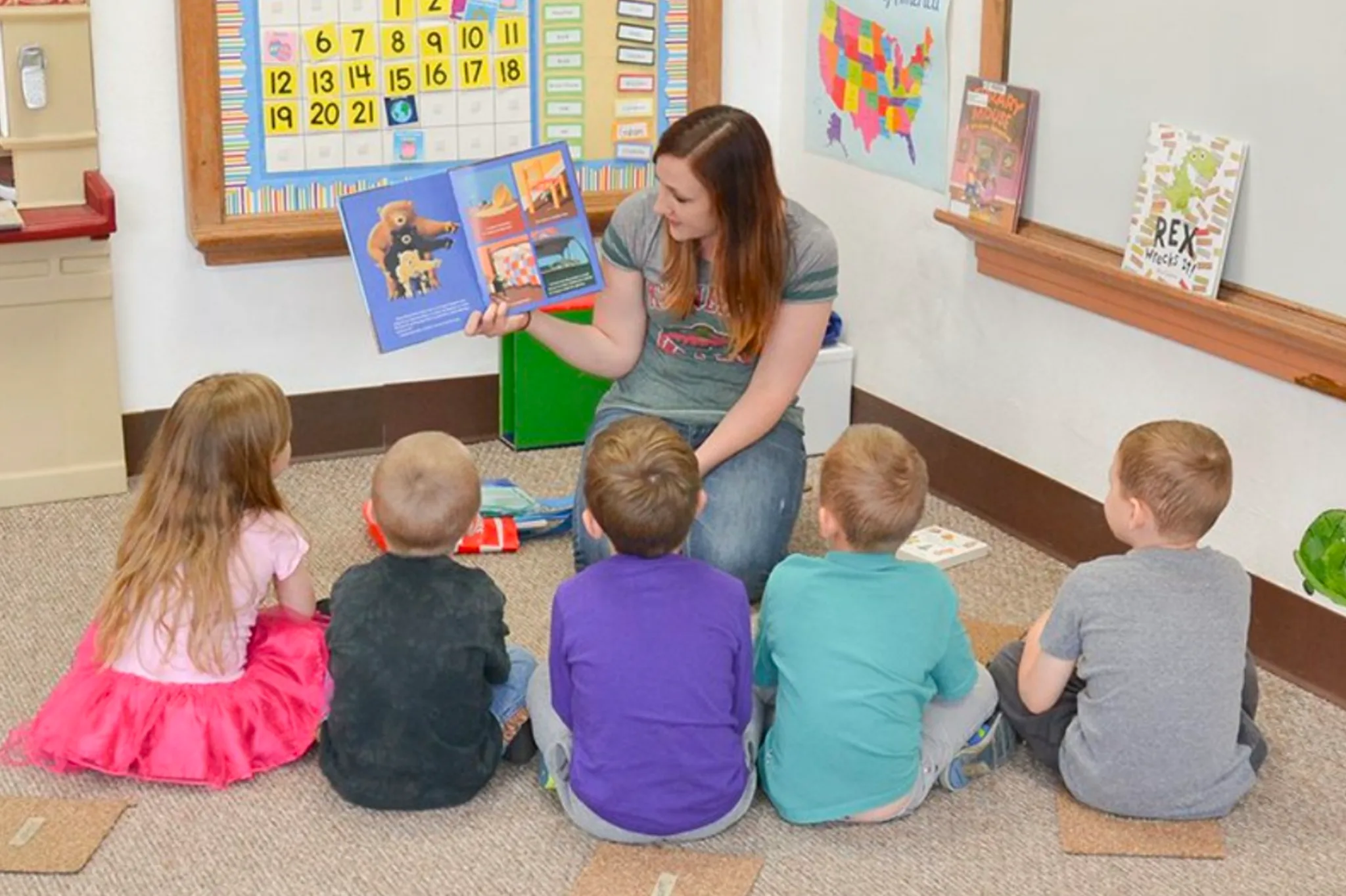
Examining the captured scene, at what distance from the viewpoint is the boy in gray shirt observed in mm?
2521

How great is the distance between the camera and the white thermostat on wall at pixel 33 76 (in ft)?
11.3

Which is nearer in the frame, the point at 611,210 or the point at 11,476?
the point at 11,476

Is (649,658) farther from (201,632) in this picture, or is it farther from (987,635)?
(987,635)

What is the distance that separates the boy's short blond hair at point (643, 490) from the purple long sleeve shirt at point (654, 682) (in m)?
0.04

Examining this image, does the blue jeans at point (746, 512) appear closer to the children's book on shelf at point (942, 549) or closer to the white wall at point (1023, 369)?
the children's book on shelf at point (942, 549)

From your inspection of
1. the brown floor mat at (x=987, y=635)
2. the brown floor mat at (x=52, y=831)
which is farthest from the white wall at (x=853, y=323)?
the brown floor mat at (x=52, y=831)

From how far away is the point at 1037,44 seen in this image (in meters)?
3.35

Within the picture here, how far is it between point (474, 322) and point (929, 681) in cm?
100

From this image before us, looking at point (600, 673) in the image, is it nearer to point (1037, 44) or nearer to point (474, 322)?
point (474, 322)

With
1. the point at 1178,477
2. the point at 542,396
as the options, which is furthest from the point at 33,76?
the point at 1178,477

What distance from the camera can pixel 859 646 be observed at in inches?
98.7

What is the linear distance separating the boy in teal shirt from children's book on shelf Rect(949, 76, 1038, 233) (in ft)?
3.29

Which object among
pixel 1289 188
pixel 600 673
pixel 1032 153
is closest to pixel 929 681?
pixel 600 673

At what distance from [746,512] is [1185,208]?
0.88 meters
